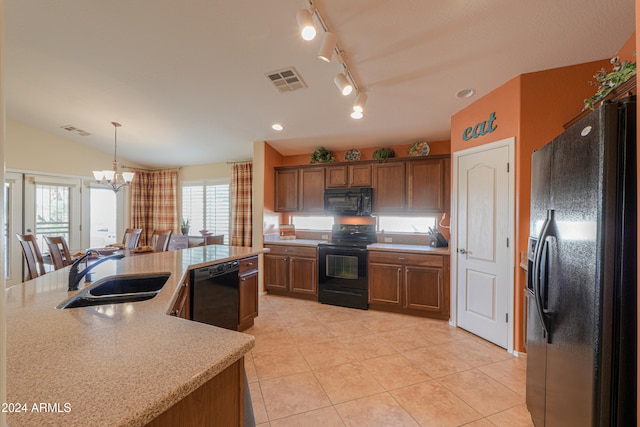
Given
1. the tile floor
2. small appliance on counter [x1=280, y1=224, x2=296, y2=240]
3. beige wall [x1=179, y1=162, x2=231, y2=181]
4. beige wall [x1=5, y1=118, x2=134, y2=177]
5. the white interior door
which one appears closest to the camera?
the tile floor

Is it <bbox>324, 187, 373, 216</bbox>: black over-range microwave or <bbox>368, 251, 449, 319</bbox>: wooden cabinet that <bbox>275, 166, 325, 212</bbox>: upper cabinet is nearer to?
<bbox>324, 187, 373, 216</bbox>: black over-range microwave

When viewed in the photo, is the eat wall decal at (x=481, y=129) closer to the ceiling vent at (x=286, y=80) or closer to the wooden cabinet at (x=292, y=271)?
the ceiling vent at (x=286, y=80)

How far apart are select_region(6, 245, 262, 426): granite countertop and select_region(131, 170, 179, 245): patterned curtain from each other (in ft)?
17.0

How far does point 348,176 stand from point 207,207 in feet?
11.3

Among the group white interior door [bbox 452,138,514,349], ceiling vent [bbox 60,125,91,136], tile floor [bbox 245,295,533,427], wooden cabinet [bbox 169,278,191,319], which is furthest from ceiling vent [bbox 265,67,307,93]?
ceiling vent [bbox 60,125,91,136]

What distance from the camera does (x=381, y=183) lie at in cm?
408

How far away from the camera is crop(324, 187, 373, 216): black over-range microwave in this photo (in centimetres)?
411

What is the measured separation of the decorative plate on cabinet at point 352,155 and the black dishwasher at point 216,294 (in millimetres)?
2603

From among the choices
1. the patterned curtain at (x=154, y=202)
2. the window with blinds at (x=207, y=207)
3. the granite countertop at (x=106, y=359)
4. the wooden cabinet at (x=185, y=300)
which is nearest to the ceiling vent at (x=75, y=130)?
the patterned curtain at (x=154, y=202)

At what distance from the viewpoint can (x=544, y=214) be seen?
4.84ft

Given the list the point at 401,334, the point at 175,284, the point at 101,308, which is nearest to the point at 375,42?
the point at 175,284

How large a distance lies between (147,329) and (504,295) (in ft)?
9.82

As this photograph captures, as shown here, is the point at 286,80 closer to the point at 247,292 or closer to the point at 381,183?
the point at 381,183

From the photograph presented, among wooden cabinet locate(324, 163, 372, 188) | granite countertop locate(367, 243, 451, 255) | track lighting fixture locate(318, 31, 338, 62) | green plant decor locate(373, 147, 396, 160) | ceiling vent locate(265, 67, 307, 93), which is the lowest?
granite countertop locate(367, 243, 451, 255)
